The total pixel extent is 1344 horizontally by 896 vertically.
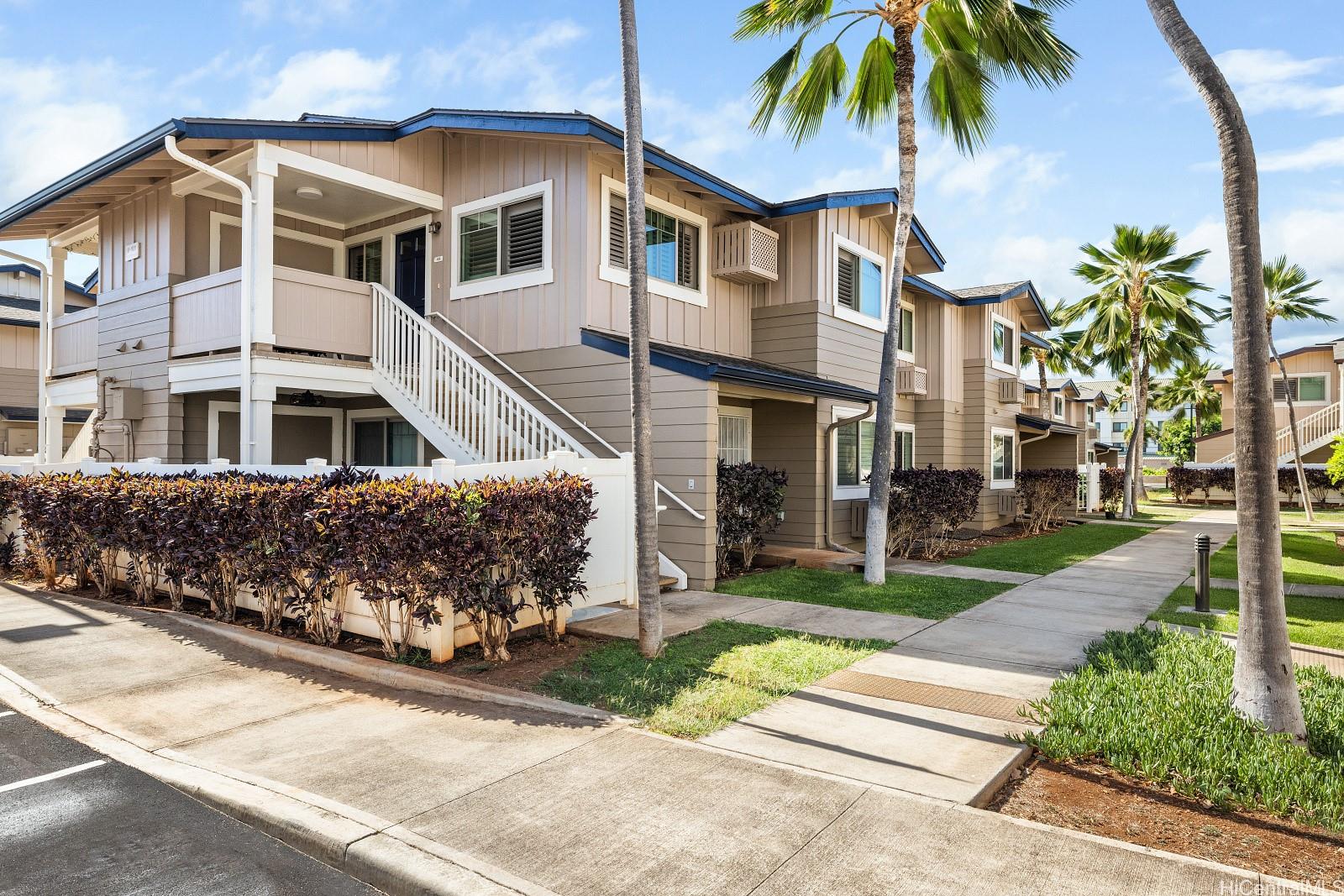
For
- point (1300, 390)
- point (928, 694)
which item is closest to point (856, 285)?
point (928, 694)

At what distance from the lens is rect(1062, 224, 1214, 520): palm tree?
2477 cm

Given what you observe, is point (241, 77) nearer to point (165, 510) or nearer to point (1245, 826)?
point (165, 510)

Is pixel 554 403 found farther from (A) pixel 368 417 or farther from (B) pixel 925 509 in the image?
(B) pixel 925 509

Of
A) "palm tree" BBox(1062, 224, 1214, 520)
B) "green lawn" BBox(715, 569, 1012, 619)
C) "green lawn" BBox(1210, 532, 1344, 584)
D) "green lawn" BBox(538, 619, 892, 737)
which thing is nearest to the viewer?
"green lawn" BBox(538, 619, 892, 737)

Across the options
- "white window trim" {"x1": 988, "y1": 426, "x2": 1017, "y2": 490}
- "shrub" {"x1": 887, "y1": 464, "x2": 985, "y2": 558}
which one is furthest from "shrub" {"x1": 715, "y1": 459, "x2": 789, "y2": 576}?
"white window trim" {"x1": 988, "y1": 426, "x2": 1017, "y2": 490}

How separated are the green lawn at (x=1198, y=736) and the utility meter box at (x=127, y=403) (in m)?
13.1

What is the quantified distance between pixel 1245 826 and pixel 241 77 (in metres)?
16.2

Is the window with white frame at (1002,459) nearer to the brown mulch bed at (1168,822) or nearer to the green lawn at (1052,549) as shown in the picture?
the green lawn at (1052,549)

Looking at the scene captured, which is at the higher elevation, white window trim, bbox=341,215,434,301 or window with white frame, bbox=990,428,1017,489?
white window trim, bbox=341,215,434,301

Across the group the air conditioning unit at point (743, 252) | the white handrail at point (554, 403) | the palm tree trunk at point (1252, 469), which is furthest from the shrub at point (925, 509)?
the palm tree trunk at point (1252, 469)

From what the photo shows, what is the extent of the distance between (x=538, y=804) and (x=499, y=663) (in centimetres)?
262

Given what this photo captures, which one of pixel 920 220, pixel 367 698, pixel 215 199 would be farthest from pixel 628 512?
pixel 920 220

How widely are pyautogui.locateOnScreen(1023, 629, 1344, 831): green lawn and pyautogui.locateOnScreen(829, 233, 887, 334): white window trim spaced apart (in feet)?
27.8

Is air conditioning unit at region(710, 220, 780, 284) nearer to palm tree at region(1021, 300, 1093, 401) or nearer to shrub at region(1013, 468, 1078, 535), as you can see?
shrub at region(1013, 468, 1078, 535)
